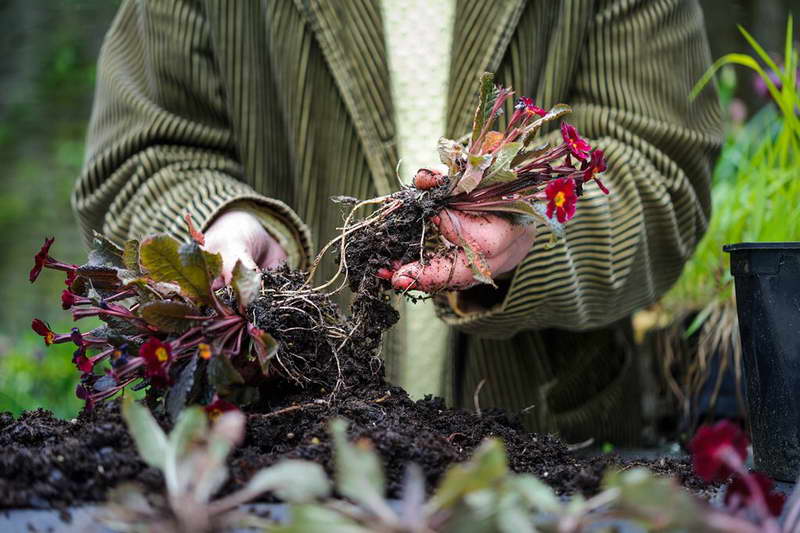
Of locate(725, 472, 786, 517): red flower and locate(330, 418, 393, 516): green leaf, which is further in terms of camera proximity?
locate(725, 472, 786, 517): red flower

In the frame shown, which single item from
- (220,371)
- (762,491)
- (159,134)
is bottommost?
(762,491)

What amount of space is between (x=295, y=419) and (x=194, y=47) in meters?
1.06

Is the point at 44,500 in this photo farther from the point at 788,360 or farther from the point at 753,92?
the point at 753,92

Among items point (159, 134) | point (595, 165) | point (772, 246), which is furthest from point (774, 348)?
point (159, 134)

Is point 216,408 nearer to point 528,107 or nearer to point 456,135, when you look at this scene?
point 528,107

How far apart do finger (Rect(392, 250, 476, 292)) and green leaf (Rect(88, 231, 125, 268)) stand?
362 mm

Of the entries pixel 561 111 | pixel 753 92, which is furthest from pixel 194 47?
pixel 753 92

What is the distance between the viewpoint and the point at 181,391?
2.68 feet

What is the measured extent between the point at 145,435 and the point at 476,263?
516mm

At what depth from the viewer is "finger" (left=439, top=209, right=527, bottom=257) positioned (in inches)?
39.7

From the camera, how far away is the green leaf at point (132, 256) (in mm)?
915

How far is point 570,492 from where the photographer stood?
2.42 feet

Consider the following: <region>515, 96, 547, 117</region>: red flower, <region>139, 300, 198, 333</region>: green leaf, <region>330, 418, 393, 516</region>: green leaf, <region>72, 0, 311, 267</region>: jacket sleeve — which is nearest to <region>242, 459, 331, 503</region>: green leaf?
<region>330, 418, 393, 516</region>: green leaf

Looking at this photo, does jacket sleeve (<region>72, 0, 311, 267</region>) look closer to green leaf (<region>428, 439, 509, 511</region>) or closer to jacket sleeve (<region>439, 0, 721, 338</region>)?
jacket sleeve (<region>439, 0, 721, 338</region>)
